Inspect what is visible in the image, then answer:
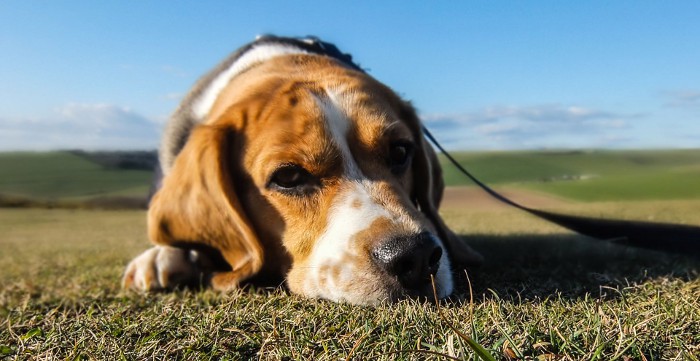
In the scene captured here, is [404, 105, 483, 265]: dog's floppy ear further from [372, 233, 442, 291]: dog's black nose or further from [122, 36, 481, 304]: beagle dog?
[372, 233, 442, 291]: dog's black nose

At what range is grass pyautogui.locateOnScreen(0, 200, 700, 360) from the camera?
→ 1.82 m

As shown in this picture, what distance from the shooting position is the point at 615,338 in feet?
6.01

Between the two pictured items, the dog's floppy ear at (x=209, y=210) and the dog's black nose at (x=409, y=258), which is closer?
the dog's black nose at (x=409, y=258)

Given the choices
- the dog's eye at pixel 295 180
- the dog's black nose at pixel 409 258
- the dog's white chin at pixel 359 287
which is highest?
the dog's eye at pixel 295 180

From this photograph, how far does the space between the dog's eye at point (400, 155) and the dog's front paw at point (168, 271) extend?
4.06 feet

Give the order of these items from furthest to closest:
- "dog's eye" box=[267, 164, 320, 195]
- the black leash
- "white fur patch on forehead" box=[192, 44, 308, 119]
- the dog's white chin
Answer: "white fur patch on forehead" box=[192, 44, 308, 119]
the black leash
"dog's eye" box=[267, 164, 320, 195]
the dog's white chin

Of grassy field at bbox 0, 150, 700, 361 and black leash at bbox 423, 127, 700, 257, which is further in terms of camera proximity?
black leash at bbox 423, 127, 700, 257

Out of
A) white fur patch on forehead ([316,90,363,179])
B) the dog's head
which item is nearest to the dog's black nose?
the dog's head

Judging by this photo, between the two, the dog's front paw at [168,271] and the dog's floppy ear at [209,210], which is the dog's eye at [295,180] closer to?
the dog's floppy ear at [209,210]

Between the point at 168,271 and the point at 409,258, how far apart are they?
5.21 feet

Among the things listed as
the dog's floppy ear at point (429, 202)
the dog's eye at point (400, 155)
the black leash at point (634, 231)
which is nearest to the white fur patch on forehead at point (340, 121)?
the dog's eye at point (400, 155)

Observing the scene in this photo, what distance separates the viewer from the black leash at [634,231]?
147 inches

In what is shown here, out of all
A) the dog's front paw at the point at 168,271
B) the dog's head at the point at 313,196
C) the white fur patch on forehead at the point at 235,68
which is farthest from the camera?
the white fur patch on forehead at the point at 235,68

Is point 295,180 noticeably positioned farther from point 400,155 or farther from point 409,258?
point 409,258
